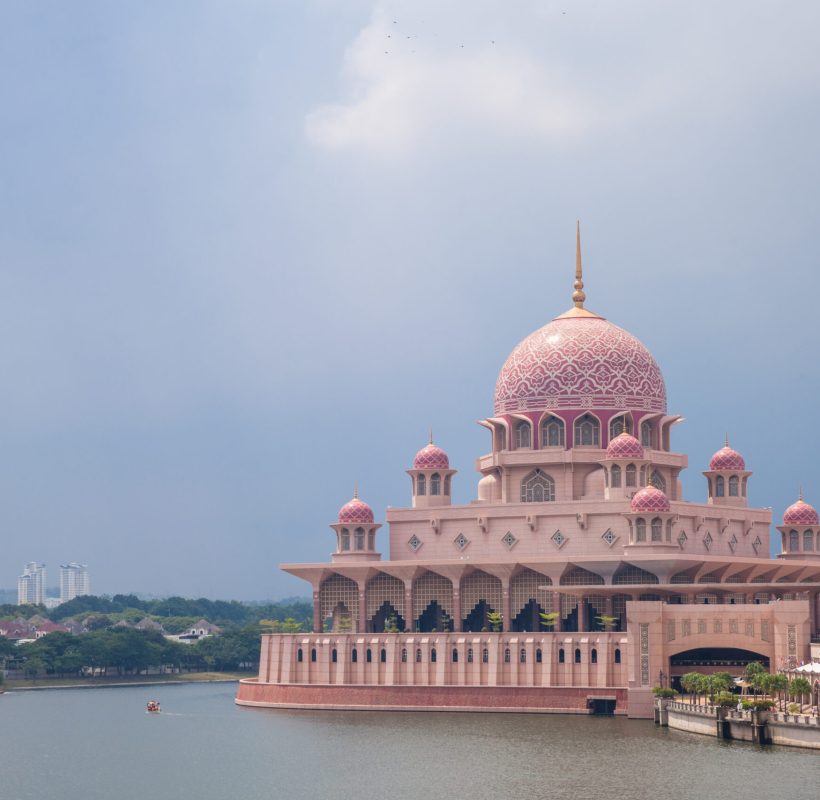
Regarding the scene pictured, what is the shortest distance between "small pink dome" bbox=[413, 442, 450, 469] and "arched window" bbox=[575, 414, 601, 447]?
748 centimetres

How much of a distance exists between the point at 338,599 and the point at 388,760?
3020cm

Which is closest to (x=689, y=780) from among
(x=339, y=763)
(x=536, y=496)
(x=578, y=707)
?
(x=339, y=763)

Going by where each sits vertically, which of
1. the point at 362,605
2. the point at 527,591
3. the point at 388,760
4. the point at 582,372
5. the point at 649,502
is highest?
the point at 582,372

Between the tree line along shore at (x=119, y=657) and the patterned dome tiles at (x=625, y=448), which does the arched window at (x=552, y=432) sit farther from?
the tree line along shore at (x=119, y=657)

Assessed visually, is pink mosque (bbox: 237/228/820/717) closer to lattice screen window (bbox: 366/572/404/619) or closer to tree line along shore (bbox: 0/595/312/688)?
lattice screen window (bbox: 366/572/404/619)

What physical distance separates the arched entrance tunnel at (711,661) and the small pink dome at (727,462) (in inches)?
709

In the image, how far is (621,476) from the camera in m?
99.7

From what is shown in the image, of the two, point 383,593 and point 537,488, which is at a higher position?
point 537,488

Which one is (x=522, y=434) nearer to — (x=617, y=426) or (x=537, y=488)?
(x=537, y=488)

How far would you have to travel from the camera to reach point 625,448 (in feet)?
327

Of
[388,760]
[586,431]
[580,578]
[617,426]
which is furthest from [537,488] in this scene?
[388,760]

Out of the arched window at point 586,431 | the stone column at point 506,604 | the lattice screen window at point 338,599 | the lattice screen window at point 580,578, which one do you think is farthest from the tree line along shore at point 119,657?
the lattice screen window at point 580,578

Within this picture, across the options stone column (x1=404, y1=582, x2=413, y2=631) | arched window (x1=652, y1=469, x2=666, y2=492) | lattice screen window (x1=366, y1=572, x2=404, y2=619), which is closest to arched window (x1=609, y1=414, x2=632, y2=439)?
arched window (x1=652, y1=469, x2=666, y2=492)

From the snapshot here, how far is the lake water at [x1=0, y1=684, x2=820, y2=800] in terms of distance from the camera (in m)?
68.1
